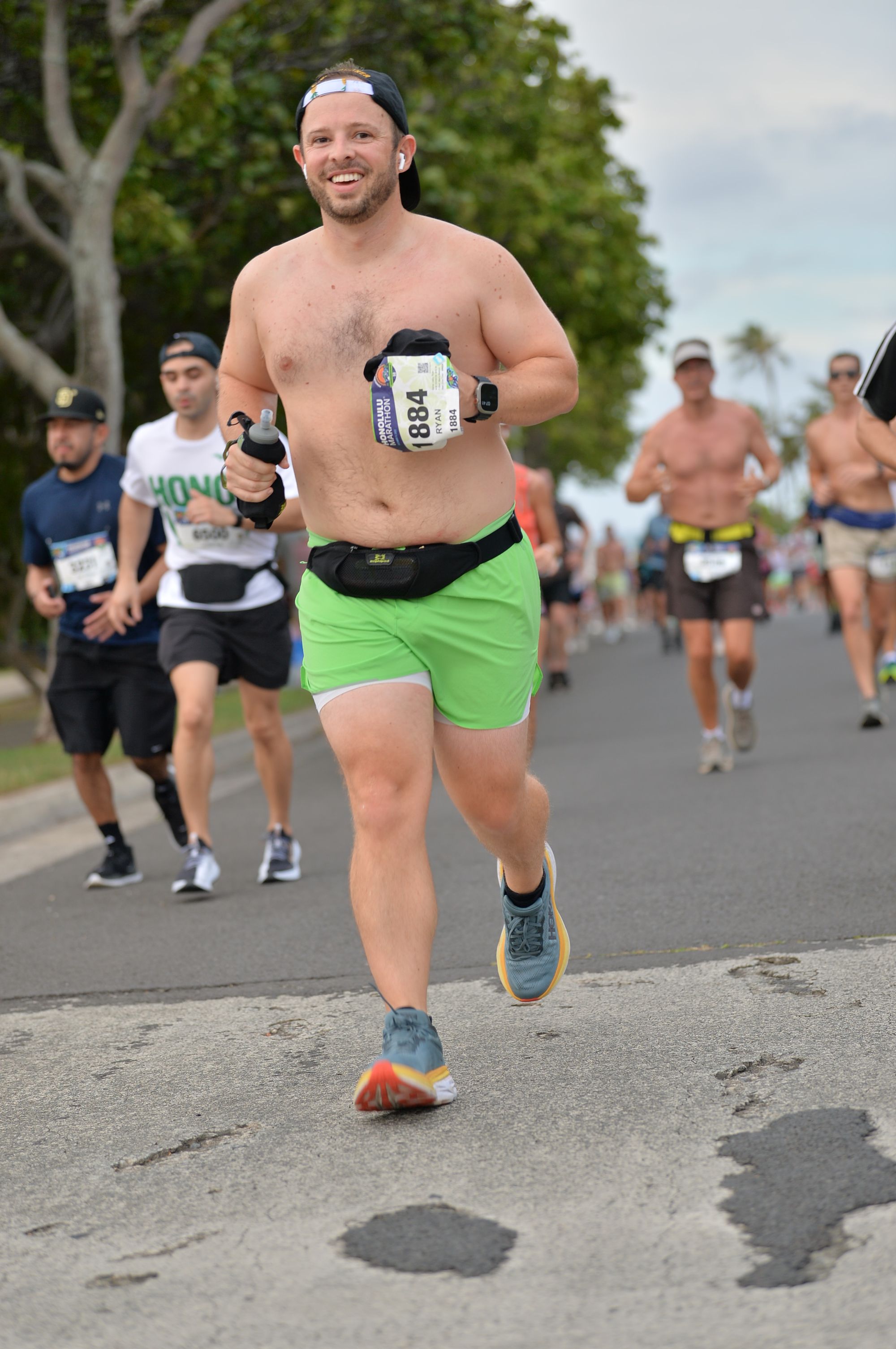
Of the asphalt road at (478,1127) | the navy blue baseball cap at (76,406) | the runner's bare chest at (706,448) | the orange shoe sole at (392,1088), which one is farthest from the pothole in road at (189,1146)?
the runner's bare chest at (706,448)

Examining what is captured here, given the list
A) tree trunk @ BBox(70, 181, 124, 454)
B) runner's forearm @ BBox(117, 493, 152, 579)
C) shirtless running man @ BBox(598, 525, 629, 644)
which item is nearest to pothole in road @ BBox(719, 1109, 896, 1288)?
runner's forearm @ BBox(117, 493, 152, 579)

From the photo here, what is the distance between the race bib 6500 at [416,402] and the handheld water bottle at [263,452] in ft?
0.85

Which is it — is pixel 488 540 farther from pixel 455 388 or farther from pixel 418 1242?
pixel 418 1242

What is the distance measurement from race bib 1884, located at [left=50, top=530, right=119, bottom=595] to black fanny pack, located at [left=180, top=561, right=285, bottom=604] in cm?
58

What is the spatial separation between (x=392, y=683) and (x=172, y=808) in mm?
4353

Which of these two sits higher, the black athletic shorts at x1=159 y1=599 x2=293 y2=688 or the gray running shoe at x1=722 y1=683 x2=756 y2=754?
the black athletic shorts at x1=159 y1=599 x2=293 y2=688

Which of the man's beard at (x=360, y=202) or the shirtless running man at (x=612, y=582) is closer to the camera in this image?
the man's beard at (x=360, y=202)

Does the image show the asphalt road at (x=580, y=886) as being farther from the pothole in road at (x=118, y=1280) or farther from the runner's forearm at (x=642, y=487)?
the pothole in road at (x=118, y=1280)

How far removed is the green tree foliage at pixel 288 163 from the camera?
16469 millimetres

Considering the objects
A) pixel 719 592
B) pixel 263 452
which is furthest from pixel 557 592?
pixel 263 452

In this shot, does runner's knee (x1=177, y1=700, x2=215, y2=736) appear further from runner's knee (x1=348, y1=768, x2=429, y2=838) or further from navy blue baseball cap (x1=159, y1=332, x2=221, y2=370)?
runner's knee (x1=348, y1=768, x2=429, y2=838)

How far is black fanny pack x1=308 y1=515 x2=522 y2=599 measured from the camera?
3830 millimetres

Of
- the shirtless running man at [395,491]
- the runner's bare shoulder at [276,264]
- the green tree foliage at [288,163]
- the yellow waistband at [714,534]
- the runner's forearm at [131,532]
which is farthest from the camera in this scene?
the green tree foliage at [288,163]

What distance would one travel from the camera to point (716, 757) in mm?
9812
